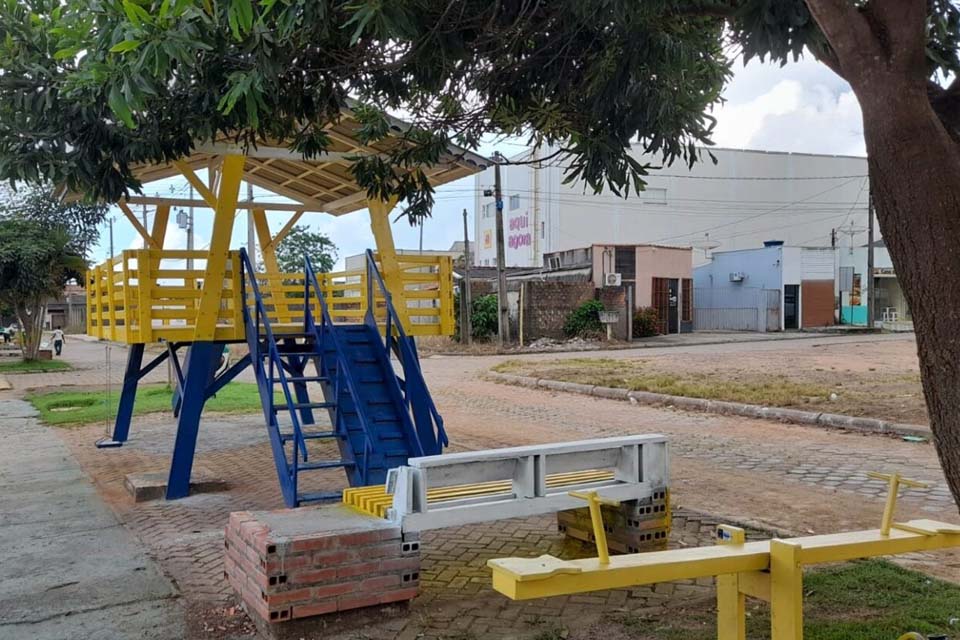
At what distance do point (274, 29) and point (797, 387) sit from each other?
12.8 metres

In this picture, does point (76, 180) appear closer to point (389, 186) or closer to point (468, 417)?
point (389, 186)

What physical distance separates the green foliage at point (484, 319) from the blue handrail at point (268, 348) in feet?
79.7

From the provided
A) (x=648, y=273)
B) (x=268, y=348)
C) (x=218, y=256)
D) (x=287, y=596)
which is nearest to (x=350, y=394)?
(x=268, y=348)

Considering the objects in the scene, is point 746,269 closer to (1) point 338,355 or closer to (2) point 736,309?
(2) point 736,309

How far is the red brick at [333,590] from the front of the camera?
4.41m

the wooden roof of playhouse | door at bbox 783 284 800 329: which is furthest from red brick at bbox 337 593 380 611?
door at bbox 783 284 800 329

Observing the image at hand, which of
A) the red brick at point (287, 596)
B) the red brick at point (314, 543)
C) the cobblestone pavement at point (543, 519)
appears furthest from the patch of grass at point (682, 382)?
the red brick at point (287, 596)

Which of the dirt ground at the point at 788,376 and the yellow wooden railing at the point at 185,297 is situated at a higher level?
the yellow wooden railing at the point at 185,297

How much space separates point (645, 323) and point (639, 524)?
97.5ft

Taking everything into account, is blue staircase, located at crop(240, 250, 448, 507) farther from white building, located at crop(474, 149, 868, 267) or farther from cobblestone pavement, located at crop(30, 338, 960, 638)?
white building, located at crop(474, 149, 868, 267)

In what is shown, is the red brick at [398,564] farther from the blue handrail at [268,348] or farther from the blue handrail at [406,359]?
the blue handrail at [406,359]

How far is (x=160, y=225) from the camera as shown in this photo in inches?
465

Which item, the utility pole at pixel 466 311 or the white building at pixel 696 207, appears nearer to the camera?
the utility pole at pixel 466 311

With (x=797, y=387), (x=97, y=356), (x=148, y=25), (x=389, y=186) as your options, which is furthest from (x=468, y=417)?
(x=97, y=356)
